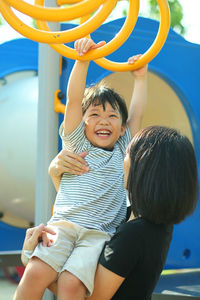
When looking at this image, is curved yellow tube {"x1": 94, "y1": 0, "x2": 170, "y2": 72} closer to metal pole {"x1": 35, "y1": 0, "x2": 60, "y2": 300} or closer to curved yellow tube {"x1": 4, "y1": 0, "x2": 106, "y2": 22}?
curved yellow tube {"x1": 4, "y1": 0, "x2": 106, "y2": 22}

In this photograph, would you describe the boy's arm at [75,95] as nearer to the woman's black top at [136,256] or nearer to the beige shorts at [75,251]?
the beige shorts at [75,251]

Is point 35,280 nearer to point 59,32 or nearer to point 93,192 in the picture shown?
point 93,192

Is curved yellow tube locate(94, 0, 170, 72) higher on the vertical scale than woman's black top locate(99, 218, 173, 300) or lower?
higher

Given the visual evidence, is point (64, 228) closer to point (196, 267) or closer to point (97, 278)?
point (97, 278)

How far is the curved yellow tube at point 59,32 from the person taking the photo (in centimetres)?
172

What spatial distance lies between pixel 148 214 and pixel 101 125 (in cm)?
69

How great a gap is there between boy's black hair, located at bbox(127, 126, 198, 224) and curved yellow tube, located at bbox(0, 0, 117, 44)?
46cm

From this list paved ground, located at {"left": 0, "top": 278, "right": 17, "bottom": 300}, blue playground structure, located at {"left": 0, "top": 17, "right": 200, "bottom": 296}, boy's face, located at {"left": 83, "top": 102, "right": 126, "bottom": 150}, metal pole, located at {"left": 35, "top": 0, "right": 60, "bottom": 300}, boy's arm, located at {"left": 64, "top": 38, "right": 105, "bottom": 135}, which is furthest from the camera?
paved ground, located at {"left": 0, "top": 278, "right": 17, "bottom": 300}

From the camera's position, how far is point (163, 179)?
5.04 ft

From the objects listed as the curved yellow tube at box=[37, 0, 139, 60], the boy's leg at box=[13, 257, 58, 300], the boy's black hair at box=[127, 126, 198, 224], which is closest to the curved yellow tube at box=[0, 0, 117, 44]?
the curved yellow tube at box=[37, 0, 139, 60]

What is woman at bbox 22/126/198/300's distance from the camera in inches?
59.9

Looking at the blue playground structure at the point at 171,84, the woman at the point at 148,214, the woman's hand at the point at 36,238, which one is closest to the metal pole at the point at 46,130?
the blue playground structure at the point at 171,84

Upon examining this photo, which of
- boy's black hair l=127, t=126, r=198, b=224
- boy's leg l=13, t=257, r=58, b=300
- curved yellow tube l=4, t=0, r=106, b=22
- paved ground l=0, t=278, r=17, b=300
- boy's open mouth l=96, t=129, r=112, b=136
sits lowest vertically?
paved ground l=0, t=278, r=17, b=300

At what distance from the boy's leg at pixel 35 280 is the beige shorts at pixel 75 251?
22mm
